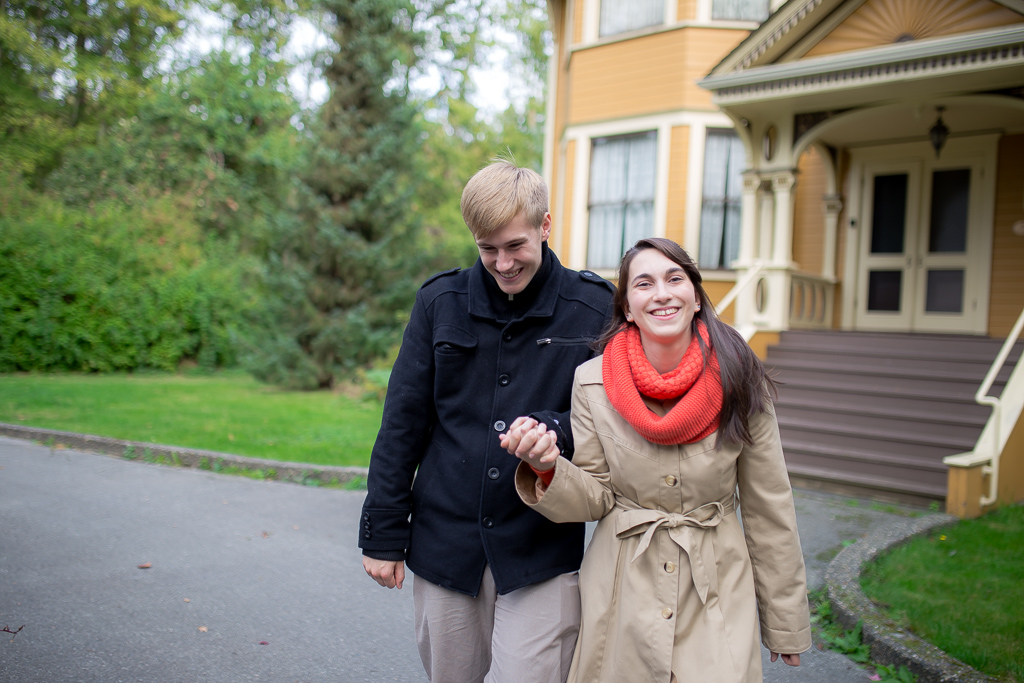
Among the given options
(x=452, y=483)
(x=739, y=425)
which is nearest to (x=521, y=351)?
(x=452, y=483)

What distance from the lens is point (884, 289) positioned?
36.9 feet

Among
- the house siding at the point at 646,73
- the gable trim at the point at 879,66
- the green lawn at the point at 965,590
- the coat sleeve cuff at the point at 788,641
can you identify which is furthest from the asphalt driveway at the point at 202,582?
the house siding at the point at 646,73

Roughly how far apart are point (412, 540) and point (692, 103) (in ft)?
35.8

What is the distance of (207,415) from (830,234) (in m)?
9.45

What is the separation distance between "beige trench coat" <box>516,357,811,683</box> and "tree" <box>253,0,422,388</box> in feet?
38.8

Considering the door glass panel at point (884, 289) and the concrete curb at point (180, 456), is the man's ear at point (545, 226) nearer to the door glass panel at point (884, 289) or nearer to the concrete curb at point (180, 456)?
the concrete curb at point (180, 456)

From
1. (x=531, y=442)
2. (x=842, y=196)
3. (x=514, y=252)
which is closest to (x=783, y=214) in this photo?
(x=842, y=196)

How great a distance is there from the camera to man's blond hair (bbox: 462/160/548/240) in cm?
225

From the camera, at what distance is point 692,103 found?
12.0m

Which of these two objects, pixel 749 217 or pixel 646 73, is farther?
pixel 646 73

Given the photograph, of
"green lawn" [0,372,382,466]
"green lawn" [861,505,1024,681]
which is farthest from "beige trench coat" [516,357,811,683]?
"green lawn" [0,372,382,466]

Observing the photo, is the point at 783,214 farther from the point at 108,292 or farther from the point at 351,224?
the point at 108,292

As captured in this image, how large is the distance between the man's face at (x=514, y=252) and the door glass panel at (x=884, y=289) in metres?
10.3

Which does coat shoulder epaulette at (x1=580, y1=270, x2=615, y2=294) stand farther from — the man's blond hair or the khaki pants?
the khaki pants
